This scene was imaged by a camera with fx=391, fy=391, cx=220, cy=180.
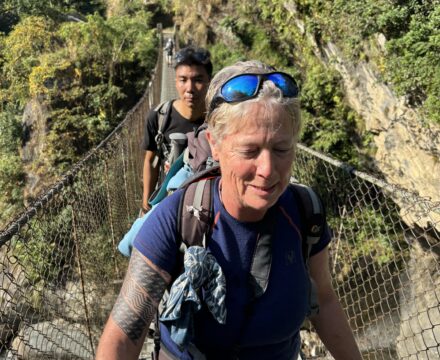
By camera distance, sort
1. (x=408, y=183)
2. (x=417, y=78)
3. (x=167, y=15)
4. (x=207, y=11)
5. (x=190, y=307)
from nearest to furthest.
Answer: (x=190, y=307), (x=417, y=78), (x=408, y=183), (x=207, y=11), (x=167, y=15)

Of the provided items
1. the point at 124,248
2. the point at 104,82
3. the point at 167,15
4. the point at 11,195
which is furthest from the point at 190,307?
the point at 167,15

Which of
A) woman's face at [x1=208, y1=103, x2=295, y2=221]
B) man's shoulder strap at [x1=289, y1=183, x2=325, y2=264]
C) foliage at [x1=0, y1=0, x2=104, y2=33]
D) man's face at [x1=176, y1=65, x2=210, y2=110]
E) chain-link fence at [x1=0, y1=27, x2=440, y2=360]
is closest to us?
woman's face at [x1=208, y1=103, x2=295, y2=221]

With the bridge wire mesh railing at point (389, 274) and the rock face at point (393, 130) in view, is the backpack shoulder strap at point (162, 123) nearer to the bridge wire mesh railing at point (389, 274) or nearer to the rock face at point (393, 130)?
the bridge wire mesh railing at point (389, 274)

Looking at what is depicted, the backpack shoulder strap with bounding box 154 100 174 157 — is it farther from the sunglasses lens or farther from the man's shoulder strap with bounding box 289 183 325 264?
the man's shoulder strap with bounding box 289 183 325 264

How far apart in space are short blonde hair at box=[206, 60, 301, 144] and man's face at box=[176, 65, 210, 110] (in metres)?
1.39

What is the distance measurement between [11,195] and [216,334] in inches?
523

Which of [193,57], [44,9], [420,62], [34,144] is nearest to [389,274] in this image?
[420,62]

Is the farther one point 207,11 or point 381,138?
point 207,11

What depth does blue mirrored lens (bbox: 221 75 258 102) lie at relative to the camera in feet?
2.65

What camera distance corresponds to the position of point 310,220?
0.95m

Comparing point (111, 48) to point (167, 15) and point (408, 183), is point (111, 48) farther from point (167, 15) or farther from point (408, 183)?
point (408, 183)

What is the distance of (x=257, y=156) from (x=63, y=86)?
13.9m

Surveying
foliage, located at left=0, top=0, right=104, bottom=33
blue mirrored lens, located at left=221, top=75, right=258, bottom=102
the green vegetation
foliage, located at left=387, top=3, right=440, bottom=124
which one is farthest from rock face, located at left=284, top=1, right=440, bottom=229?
foliage, located at left=0, top=0, right=104, bottom=33

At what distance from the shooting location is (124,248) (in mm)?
1024
